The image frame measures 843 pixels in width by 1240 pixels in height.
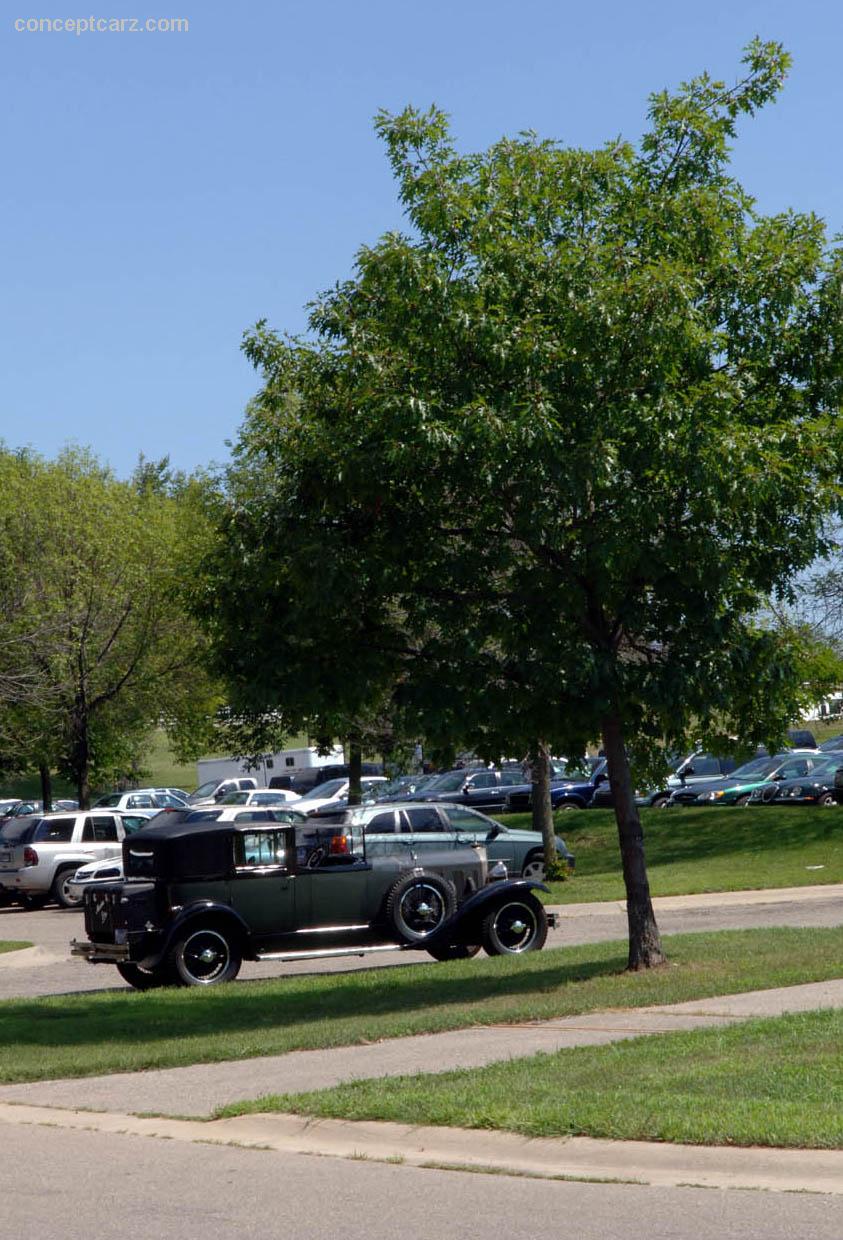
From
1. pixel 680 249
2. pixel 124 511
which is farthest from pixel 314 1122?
pixel 124 511

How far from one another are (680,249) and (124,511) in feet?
86.2

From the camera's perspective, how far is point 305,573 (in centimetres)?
1486

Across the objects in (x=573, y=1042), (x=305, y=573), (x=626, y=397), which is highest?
(x=626, y=397)

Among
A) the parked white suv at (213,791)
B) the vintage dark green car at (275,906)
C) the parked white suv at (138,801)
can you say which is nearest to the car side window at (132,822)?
the parked white suv at (138,801)

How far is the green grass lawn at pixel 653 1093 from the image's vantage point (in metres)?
8.08

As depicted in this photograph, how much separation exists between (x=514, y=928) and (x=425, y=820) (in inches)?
282

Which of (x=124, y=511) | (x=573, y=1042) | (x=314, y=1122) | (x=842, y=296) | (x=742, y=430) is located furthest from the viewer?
(x=124, y=511)

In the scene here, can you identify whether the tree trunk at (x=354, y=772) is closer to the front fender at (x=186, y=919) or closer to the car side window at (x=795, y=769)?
the car side window at (x=795, y=769)

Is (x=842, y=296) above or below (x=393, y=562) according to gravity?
above

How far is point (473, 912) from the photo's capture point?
1784 cm

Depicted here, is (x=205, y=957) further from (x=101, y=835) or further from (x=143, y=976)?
(x=101, y=835)

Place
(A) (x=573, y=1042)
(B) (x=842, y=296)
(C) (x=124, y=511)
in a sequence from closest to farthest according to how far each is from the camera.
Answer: (A) (x=573, y=1042)
(B) (x=842, y=296)
(C) (x=124, y=511)

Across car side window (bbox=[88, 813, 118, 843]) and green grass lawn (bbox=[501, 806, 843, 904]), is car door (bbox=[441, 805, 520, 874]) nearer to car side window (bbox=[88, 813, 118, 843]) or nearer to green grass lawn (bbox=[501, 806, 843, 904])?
green grass lawn (bbox=[501, 806, 843, 904])

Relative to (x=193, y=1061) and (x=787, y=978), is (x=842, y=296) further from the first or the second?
(x=193, y=1061)
